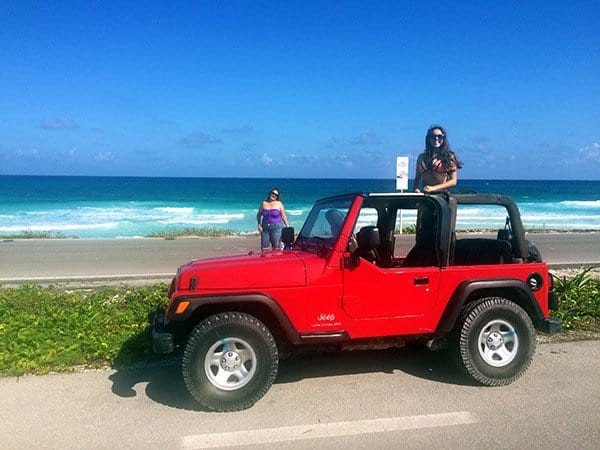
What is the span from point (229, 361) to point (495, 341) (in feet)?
7.69

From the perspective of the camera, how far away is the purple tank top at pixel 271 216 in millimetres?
10445

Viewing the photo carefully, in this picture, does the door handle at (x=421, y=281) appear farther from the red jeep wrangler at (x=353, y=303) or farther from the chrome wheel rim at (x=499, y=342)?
the chrome wheel rim at (x=499, y=342)

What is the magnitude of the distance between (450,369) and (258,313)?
1981mm

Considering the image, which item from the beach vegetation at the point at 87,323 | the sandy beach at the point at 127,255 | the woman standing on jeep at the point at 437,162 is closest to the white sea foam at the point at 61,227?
the sandy beach at the point at 127,255

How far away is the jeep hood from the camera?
411cm

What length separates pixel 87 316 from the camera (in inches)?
245

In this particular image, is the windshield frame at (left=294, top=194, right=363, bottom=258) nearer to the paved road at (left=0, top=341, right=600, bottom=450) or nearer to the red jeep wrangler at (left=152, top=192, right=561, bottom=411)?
the red jeep wrangler at (left=152, top=192, right=561, bottom=411)

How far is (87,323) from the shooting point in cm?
594

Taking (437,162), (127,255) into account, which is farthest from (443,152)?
(127,255)

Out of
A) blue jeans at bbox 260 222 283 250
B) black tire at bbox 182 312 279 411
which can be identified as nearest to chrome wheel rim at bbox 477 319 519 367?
black tire at bbox 182 312 279 411

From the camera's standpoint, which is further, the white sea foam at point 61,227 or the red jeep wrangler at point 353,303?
the white sea foam at point 61,227

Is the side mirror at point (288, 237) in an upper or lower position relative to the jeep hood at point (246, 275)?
upper

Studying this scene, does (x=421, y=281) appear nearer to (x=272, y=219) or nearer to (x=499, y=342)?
(x=499, y=342)

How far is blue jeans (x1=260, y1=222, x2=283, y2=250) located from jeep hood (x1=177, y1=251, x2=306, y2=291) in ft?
20.5
